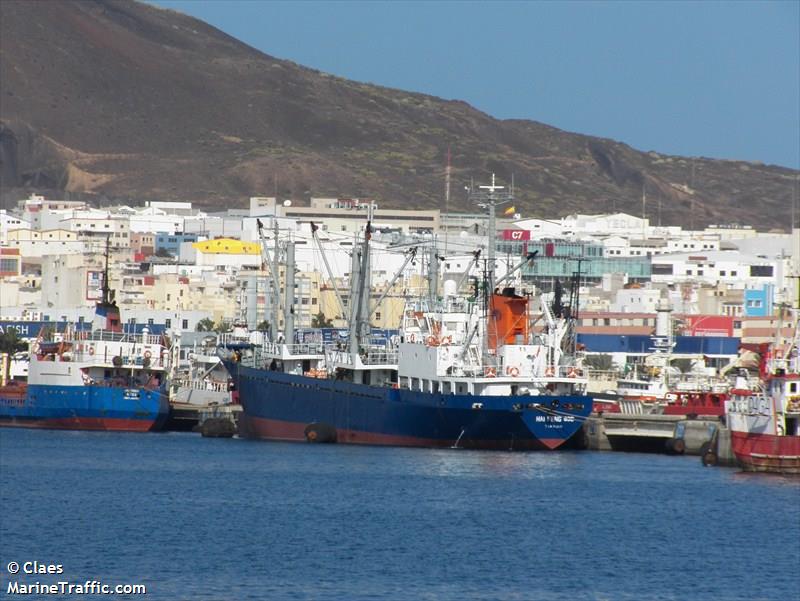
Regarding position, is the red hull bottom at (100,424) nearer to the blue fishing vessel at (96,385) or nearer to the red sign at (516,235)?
the blue fishing vessel at (96,385)

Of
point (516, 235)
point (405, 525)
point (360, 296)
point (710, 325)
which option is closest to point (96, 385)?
point (360, 296)

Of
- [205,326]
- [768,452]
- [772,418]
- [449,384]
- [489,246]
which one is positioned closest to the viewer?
[772,418]

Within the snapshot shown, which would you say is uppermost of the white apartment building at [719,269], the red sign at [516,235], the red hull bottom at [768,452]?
the red sign at [516,235]

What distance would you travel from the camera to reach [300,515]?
54.6m

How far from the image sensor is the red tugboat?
63438 mm

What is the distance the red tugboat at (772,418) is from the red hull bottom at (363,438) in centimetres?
1156

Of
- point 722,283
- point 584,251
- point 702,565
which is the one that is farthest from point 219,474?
point 584,251

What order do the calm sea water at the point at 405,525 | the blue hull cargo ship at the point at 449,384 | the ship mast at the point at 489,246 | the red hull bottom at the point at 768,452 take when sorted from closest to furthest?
the calm sea water at the point at 405,525 < the red hull bottom at the point at 768,452 < the blue hull cargo ship at the point at 449,384 < the ship mast at the point at 489,246

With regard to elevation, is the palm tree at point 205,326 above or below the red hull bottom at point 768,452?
above

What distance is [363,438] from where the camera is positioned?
268ft

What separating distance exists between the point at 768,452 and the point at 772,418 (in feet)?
4.93

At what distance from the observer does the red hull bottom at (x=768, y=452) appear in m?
64.1

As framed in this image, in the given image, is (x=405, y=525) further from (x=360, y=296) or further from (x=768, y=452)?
(x=360, y=296)

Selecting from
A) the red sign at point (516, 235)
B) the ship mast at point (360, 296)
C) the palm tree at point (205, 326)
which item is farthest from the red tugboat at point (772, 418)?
the red sign at point (516, 235)
